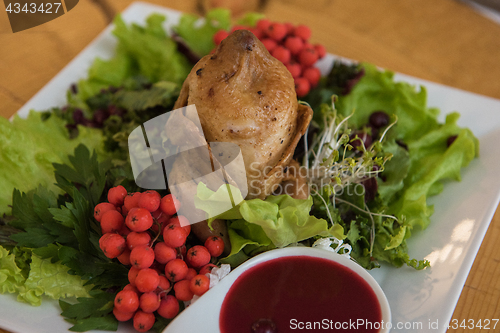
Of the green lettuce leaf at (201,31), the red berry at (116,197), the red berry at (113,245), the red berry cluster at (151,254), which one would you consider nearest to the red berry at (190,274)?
the red berry cluster at (151,254)

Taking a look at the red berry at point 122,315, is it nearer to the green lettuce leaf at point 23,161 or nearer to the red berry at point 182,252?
the red berry at point 182,252

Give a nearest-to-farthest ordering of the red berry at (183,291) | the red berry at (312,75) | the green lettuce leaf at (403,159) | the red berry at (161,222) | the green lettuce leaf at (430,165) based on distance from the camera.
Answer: the red berry at (183,291), the red berry at (161,222), the green lettuce leaf at (403,159), the green lettuce leaf at (430,165), the red berry at (312,75)

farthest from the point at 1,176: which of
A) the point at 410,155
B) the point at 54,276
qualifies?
the point at 410,155

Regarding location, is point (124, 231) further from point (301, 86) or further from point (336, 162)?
point (301, 86)

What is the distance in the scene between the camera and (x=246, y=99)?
1.94 meters

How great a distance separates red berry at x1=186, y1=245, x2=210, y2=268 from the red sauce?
190 mm

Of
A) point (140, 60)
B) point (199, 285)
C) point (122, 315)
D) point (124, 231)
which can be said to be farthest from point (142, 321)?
point (140, 60)

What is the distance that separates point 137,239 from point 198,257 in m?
0.31

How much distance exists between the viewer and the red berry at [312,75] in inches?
119

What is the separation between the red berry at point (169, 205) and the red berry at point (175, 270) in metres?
0.24

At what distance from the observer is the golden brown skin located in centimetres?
193

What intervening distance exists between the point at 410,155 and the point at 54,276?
233 cm

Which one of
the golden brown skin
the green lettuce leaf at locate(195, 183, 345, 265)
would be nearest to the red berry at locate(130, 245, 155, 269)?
the green lettuce leaf at locate(195, 183, 345, 265)

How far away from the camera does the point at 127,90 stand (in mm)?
3113
